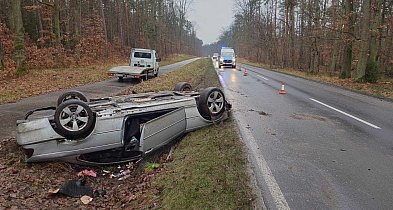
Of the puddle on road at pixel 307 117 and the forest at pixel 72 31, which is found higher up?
the forest at pixel 72 31

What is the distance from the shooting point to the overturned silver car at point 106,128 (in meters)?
5.23

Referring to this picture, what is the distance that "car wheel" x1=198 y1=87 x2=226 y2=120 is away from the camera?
7.19 m

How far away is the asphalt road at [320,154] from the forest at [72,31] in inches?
582

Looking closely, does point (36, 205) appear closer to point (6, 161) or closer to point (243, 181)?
point (6, 161)

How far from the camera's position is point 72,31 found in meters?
36.0

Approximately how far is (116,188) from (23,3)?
33687 millimetres

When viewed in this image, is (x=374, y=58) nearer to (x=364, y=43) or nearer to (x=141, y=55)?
(x=364, y=43)

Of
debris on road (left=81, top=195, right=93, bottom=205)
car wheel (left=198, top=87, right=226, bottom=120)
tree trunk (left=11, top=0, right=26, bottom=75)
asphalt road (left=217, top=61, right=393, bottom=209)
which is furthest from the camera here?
tree trunk (left=11, top=0, right=26, bottom=75)

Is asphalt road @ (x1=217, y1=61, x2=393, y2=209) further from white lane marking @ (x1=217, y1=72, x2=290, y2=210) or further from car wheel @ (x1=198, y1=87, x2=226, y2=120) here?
car wheel @ (x1=198, y1=87, x2=226, y2=120)

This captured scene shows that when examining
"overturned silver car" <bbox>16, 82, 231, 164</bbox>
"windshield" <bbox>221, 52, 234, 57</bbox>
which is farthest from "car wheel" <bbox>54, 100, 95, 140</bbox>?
"windshield" <bbox>221, 52, 234, 57</bbox>

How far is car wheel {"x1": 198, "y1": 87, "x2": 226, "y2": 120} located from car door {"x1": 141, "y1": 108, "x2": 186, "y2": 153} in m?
0.63

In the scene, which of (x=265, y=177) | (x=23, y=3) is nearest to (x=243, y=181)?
(x=265, y=177)

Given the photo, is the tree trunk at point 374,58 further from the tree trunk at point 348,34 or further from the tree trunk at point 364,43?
the tree trunk at point 348,34

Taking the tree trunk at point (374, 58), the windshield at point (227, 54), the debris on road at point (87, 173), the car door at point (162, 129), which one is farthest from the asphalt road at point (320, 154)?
the windshield at point (227, 54)
